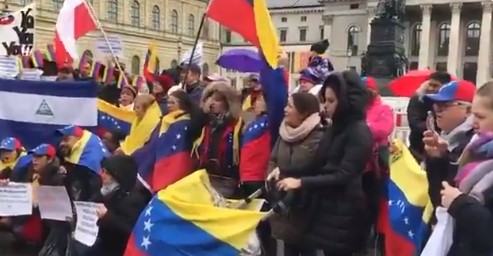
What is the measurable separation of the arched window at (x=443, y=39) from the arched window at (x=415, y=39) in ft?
6.06

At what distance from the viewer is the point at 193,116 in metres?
5.35

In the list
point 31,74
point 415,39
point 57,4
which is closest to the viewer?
point 31,74

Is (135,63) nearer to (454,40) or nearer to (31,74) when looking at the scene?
(454,40)

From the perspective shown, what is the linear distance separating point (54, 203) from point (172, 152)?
92 centimetres

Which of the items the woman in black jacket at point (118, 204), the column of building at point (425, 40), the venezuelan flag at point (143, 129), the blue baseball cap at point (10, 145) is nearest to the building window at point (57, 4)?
the column of building at point (425, 40)

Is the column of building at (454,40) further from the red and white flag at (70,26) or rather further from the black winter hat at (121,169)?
the black winter hat at (121,169)

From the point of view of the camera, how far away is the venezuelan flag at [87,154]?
5508 mm

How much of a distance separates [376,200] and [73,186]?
7.29 feet

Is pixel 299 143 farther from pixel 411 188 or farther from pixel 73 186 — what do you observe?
pixel 73 186

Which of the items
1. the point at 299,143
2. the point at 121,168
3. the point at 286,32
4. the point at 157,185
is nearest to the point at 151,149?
the point at 157,185

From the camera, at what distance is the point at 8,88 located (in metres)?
6.92

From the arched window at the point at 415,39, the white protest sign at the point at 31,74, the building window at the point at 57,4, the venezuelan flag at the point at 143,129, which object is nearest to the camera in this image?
the venezuelan flag at the point at 143,129

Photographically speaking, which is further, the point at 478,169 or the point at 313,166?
the point at 313,166

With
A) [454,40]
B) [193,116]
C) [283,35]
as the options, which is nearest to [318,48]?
[193,116]
